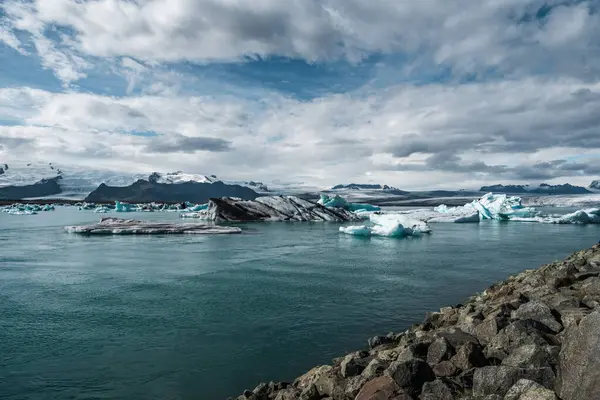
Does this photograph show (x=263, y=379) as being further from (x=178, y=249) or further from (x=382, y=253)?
(x=178, y=249)

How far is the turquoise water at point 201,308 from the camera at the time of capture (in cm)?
612

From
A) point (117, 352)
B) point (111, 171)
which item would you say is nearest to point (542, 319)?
point (117, 352)

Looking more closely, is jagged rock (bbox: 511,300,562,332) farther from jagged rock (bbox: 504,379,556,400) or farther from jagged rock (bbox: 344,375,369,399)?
jagged rock (bbox: 344,375,369,399)

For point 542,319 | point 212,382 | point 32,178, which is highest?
point 32,178

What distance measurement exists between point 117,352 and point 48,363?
0.92 m

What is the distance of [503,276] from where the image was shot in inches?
524

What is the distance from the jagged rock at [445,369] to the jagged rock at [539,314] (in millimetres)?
1245

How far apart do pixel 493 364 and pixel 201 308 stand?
256 inches

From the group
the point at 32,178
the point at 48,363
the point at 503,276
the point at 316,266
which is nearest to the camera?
the point at 48,363

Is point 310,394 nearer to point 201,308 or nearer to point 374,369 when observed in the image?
point 374,369

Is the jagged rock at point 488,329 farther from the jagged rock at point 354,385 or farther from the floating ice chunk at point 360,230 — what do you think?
the floating ice chunk at point 360,230

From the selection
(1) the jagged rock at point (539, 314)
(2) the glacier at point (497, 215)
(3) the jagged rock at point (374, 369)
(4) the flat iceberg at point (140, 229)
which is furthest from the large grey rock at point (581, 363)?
(2) the glacier at point (497, 215)

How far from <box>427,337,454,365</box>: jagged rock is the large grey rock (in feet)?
3.36

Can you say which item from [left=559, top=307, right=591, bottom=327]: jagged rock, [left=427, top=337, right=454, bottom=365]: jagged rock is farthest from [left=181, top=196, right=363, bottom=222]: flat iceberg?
[left=427, top=337, right=454, bottom=365]: jagged rock
